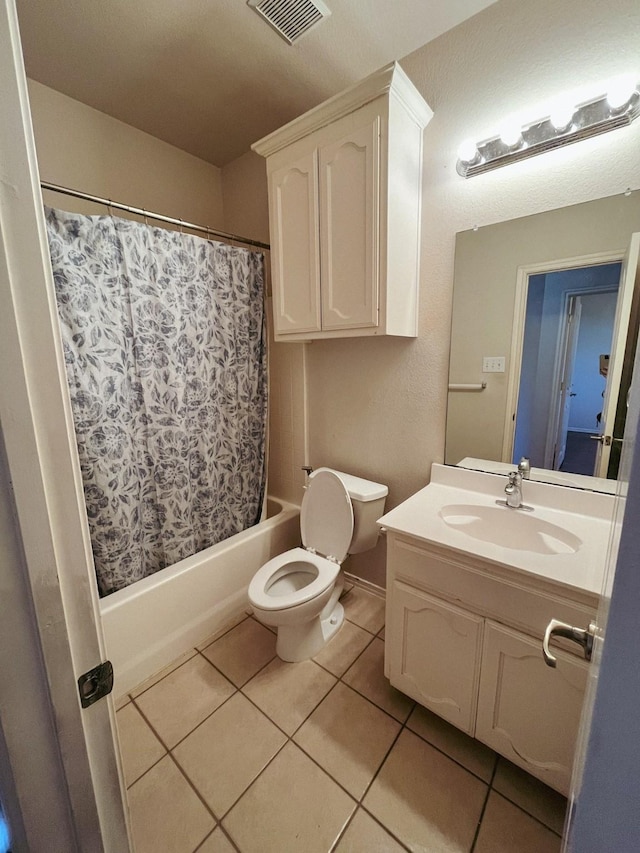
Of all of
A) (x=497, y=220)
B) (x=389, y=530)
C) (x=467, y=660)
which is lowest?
(x=467, y=660)

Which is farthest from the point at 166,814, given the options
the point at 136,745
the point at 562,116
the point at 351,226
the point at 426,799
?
the point at 562,116

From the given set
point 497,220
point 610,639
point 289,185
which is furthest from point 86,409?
point 497,220

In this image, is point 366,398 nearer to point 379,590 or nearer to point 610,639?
point 379,590

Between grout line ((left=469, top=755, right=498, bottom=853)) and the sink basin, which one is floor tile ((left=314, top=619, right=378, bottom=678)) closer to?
grout line ((left=469, top=755, right=498, bottom=853))

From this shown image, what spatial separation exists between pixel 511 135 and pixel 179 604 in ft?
7.55

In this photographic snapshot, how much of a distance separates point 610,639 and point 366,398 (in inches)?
61.1

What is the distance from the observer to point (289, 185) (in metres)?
1.57

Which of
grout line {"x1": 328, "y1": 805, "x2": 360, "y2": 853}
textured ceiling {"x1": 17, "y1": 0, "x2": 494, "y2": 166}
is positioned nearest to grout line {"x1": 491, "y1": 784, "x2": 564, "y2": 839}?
grout line {"x1": 328, "y1": 805, "x2": 360, "y2": 853}

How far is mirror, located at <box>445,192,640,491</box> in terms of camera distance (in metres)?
1.18

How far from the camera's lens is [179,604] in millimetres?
1616

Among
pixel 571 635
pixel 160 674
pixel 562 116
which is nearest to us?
pixel 571 635

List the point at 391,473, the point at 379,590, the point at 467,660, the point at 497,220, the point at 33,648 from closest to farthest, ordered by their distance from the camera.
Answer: the point at 33,648 → the point at 467,660 → the point at 497,220 → the point at 391,473 → the point at 379,590

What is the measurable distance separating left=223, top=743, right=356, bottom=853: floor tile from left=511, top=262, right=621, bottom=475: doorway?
133cm

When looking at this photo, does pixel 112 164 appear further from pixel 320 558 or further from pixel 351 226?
pixel 320 558
